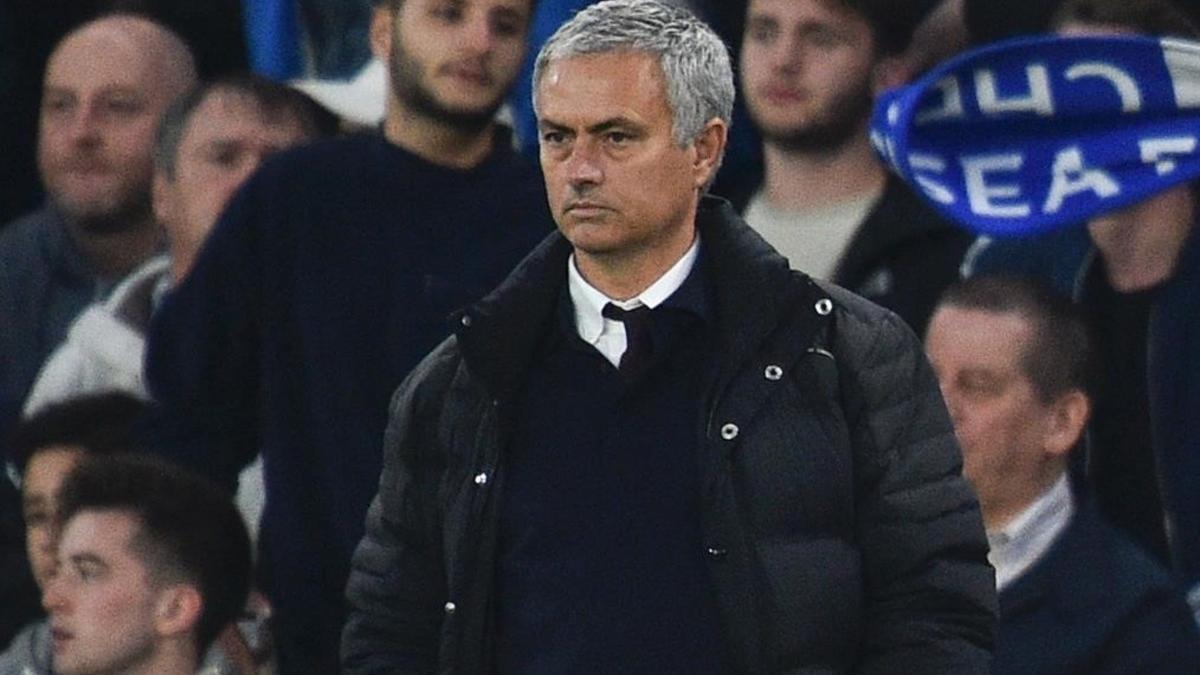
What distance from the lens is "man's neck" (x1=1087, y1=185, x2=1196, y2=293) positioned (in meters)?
6.18

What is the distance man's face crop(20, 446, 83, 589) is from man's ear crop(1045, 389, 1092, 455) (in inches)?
75.1

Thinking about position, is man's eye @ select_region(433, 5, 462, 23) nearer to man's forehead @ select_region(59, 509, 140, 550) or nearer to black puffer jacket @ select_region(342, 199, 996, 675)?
man's forehead @ select_region(59, 509, 140, 550)

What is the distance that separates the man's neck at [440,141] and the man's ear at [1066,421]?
1163 millimetres

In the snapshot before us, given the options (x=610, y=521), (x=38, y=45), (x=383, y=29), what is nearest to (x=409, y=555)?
(x=610, y=521)

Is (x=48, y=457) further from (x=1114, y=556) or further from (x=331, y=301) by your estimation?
(x=1114, y=556)

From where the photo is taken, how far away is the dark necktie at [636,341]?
4148mm

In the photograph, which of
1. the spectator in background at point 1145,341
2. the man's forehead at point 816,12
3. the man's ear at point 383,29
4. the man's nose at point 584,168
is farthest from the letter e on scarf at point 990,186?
the man's nose at point 584,168

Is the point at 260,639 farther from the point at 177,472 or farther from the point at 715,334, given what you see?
the point at 715,334

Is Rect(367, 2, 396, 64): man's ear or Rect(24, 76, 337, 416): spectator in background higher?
Rect(367, 2, 396, 64): man's ear

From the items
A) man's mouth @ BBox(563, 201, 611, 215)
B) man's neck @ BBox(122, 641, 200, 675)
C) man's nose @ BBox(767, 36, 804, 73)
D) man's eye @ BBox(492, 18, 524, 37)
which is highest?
man's eye @ BBox(492, 18, 524, 37)

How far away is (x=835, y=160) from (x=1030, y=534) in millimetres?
888

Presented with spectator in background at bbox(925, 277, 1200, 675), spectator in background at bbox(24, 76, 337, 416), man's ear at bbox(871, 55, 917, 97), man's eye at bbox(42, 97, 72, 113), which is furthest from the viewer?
man's eye at bbox(42, 97, 72, 113)

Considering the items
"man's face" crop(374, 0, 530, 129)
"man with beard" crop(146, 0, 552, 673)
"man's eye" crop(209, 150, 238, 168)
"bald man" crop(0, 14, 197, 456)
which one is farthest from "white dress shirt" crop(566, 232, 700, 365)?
"bald man" crop(0, 14, 197, 456)

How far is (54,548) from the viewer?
649 centimetres
